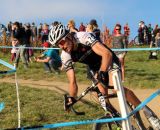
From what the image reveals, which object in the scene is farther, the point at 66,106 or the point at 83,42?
the point at 83,42

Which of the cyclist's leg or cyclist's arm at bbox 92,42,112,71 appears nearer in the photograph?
cyclist's arm at bbox 92,42,112,71

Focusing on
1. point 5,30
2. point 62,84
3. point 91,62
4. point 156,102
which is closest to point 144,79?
point 62,84

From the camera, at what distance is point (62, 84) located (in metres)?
14.9

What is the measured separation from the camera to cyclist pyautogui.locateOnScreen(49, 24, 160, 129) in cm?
654

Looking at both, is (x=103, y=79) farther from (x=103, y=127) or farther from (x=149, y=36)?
(x=149, y=36)

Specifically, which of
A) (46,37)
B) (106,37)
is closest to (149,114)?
(46,37)

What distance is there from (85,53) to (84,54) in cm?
2

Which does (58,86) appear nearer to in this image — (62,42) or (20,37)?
(20,37)

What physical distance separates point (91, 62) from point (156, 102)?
5299 millimetres

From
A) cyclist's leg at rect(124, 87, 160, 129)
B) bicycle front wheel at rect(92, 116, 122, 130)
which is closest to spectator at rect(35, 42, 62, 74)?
cyclist's leg at rect(124, 87, 160, 129)

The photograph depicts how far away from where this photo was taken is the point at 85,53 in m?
A: 6.99

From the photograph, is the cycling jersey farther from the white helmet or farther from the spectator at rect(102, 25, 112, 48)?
the spectator at rect(102, 25, 112, 48)

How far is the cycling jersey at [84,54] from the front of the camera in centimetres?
680

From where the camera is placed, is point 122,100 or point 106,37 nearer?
point 122,100
